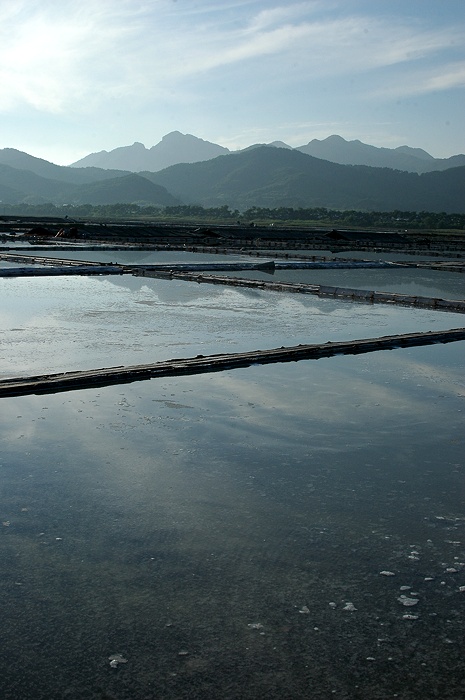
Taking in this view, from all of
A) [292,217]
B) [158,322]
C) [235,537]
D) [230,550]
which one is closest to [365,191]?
[292,217]

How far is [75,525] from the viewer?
4.15 metres

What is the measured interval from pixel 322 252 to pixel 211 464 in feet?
97.5

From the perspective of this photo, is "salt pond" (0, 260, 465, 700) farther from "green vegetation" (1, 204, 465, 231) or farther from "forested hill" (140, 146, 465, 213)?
"forested hill" (140, 146, 465, 213)

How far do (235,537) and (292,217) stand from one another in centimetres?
9850

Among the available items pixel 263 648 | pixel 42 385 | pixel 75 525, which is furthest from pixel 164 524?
pixel 42 385

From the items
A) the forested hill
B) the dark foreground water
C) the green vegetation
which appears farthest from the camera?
the forested hill

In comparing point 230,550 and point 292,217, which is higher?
point 292,217

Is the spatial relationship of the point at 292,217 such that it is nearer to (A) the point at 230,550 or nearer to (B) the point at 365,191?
(B) the point at 365,191

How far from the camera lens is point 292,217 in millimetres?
100562

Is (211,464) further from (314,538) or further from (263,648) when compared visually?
(263,648)

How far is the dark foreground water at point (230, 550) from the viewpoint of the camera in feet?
9.70

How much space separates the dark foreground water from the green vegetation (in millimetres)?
70295

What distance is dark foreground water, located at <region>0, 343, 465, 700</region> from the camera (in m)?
2.96

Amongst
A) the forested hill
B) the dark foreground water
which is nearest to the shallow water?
the dark foreground water
